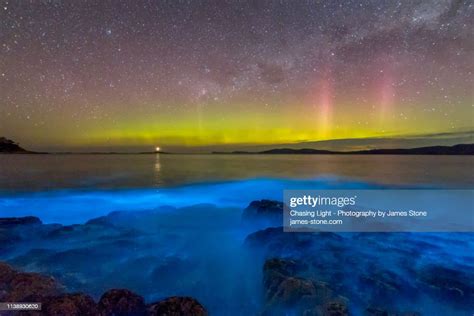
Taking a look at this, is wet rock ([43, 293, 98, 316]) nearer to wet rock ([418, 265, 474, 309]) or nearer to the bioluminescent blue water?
the bioluminescent blue water

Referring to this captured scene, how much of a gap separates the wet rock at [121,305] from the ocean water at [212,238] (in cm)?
86

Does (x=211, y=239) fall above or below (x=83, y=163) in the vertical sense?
below

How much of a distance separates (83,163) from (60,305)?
31.0 ft

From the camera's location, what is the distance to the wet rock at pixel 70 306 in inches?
116

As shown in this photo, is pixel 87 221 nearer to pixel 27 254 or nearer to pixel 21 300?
pixel 27 254

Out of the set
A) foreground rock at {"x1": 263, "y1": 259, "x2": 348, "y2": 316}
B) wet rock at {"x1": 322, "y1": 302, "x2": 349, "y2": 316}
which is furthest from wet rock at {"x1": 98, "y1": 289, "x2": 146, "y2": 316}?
wet rock at {"x1": 322, "y1": 302, "x2": 349, "y2": 316}

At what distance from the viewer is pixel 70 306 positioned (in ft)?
9.77

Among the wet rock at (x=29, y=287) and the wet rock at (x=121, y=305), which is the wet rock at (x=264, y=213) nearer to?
the wet rock at (x=121, y=305)

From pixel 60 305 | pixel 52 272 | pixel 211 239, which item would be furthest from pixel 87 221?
pixel 60 305

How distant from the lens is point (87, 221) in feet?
19.7

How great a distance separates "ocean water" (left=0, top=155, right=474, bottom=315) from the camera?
409 cm

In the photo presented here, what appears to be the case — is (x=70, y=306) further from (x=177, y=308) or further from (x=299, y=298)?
(x=299, y=298)

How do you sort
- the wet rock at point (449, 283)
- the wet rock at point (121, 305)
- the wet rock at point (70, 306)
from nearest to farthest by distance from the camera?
the wet rock at point (70, 306) < the wet rock at point (121, 305) < the wet rock at point (449, 283)

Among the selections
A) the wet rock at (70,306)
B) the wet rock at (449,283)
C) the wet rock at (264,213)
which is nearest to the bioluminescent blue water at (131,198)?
the wet rock at (264,213)
